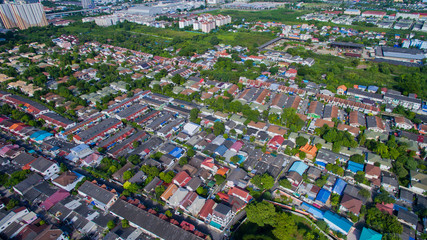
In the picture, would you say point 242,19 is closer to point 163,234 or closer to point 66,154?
point 66,154

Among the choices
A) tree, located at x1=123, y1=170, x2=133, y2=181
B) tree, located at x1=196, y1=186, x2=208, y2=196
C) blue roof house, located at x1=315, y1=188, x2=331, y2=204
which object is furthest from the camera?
tree, located at x1=123, y1=170, x2=133, y2=181

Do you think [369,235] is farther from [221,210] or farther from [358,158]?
[221,210]

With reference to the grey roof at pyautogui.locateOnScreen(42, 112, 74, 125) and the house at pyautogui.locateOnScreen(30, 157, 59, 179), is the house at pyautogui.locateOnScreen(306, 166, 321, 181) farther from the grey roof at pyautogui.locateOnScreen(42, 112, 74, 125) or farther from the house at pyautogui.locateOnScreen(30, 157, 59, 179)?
the grey roof at pyautogui.locateOnScreen(42, 112, 74, 125)

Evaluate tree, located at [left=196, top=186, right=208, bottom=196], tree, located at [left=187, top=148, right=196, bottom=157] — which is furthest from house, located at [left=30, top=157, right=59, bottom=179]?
tree, located at [left=196, top=186, right=208, bottom=196]

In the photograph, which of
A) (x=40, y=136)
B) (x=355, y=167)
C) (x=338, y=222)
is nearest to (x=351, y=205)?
(x=338, y=222)

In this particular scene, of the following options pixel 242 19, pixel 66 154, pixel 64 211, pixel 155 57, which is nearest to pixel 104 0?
pixel 242 19

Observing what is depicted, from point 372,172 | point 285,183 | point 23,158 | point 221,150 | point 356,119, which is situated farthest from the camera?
point 356,119
